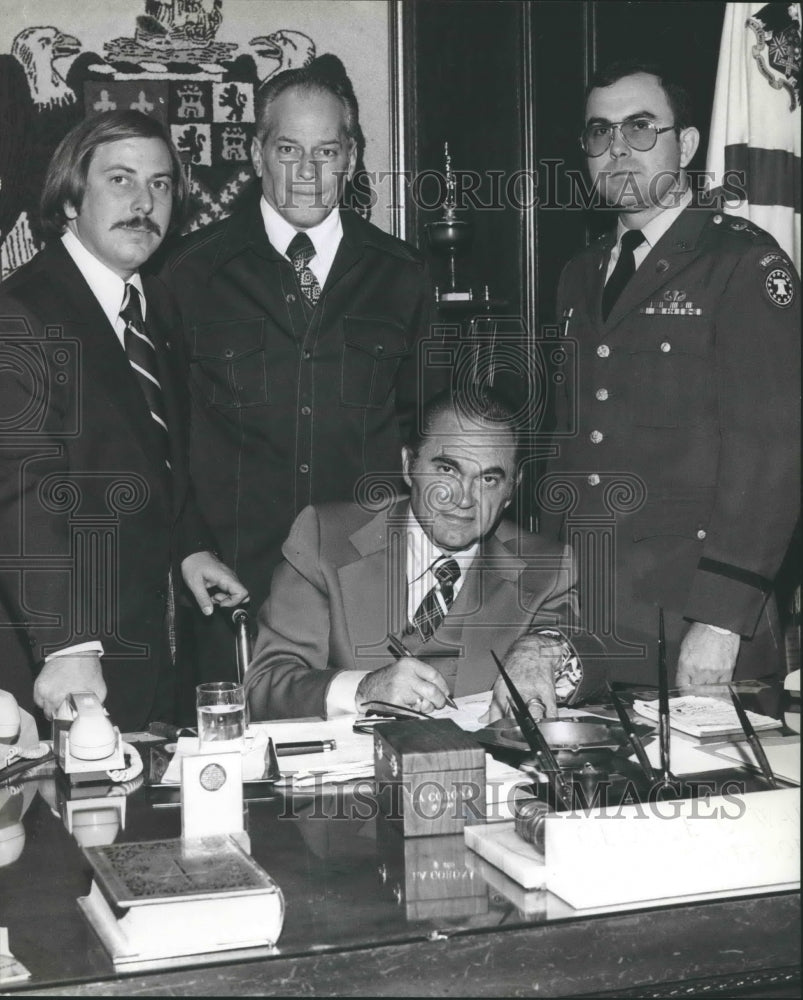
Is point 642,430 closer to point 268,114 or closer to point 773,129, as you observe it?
point 773,129

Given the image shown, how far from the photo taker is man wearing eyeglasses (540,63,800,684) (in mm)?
2850

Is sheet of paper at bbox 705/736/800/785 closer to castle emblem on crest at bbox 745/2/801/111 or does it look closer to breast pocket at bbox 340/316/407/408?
breast pocket at bbox 340/316/407/408

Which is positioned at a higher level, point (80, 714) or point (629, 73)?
point (629, 73)

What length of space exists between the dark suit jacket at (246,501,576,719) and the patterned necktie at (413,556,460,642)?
2 cm

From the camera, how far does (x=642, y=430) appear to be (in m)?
3.08

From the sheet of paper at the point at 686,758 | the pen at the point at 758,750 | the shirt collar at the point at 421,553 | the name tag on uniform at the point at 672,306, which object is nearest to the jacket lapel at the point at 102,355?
the shirt collar at the point at 421,553

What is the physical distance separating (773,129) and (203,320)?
5.74ft

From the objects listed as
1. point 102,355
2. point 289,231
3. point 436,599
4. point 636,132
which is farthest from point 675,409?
point 102,355

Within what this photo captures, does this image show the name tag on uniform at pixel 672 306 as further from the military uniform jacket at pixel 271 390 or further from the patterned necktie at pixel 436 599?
the patterned necktie at pixel 436 599

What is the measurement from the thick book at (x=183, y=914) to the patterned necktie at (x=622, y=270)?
2.19 m

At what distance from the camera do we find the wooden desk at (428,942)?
1251mm

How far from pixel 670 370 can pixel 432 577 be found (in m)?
0.84

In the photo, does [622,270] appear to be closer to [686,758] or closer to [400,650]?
[400,650]

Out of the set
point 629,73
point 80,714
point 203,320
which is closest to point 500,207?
point 629,73
